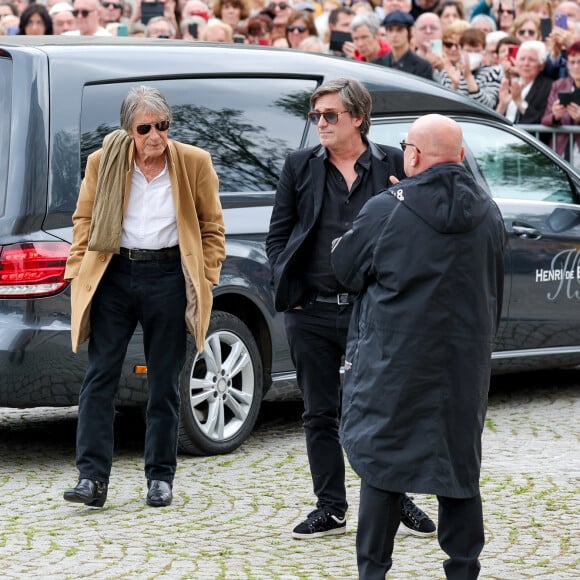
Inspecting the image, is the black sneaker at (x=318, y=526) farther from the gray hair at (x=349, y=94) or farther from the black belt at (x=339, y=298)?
the gray hair at (x=349, y=94)

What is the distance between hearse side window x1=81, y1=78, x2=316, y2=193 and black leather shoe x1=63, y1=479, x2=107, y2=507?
5.95ft

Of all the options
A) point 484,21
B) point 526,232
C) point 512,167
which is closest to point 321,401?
point 526,232

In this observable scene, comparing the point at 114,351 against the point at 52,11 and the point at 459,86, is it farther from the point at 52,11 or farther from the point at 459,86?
the point at 52,11

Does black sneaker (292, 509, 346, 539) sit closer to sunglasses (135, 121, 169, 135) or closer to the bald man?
the bald man

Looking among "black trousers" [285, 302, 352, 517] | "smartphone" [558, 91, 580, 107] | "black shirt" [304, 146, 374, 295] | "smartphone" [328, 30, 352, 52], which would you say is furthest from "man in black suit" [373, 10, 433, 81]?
"black trousers" [285, 302, 352, 517]

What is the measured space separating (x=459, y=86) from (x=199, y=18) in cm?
298

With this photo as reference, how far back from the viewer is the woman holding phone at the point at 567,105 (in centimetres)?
1161

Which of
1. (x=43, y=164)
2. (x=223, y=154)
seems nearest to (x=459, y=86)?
(x=223, y=154)

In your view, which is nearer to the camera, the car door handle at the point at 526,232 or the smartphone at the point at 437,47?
the car door handle at the point at 526,232

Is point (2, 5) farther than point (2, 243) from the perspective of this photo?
Yes

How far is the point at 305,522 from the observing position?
5.97 m

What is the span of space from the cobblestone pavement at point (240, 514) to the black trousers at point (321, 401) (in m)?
0.20

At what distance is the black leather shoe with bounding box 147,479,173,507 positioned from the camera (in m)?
6.44

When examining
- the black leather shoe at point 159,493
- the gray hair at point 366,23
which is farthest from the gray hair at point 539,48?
the black leather shoe at point 159,493
